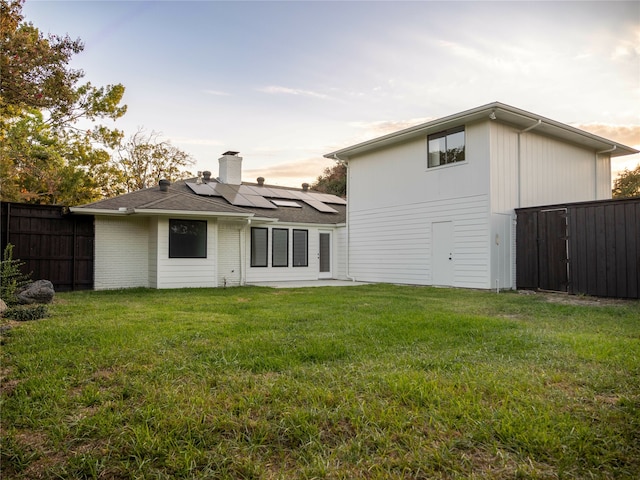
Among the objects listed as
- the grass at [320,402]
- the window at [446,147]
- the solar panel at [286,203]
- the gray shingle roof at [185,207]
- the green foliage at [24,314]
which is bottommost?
the grass at [320,402]

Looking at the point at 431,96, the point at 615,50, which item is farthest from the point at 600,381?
the point at 431,96

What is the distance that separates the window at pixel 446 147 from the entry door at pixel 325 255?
5038mm

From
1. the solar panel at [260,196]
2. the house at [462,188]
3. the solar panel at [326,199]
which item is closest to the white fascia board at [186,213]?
the solar panel at [260,196]

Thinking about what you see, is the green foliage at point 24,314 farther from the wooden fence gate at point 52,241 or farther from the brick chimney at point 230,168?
the brick chimney at point 230,168

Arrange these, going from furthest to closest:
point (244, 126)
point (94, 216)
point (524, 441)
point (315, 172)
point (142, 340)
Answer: point (315, 172) < point (244, 126) < point (94, 216) < point (142, 340) < point (524, 441)

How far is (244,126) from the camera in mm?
14508

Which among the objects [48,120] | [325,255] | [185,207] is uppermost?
[48,120]

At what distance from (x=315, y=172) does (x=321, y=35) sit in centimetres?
2138

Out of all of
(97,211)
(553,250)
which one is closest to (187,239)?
(97,211)

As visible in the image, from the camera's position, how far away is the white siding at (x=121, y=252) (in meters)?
11.2

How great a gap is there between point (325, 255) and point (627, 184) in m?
19.5

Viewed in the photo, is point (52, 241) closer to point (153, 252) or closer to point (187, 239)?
point (153, 252)

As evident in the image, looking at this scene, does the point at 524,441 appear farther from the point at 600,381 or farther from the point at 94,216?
the point at 94,216

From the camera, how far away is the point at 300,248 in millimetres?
14891
